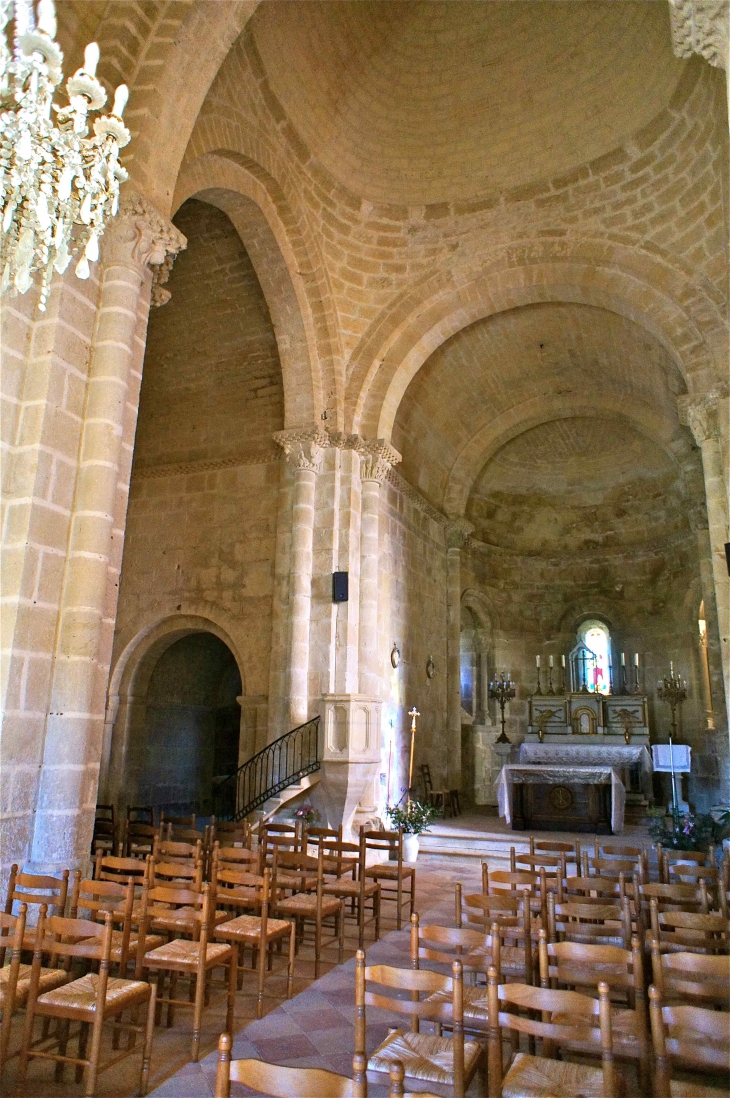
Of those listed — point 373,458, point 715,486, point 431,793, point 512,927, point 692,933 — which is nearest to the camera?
point 692,933

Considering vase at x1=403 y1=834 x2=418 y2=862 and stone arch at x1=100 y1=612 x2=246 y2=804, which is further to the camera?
stone arch at x1=100 y1=612 x2=246 y2=804

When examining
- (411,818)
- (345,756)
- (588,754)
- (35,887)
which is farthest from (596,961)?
(588,754)

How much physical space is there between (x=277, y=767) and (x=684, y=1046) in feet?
30.5

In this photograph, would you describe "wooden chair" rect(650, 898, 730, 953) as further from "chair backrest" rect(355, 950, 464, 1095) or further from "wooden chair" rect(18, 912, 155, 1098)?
"wooden chair" rect(18, 912, 155, 1098)

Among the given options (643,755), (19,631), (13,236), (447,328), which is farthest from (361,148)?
(643,755)

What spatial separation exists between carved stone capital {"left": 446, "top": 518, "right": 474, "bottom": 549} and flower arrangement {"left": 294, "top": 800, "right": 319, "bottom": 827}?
775 cm

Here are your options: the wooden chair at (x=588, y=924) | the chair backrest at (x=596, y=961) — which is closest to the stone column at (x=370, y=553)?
the wooden chair at (x=588, y=924)

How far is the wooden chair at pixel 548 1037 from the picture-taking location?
2688 millimetres

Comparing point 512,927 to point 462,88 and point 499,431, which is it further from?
point 499,431

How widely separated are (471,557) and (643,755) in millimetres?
6214

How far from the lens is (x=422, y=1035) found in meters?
3.56

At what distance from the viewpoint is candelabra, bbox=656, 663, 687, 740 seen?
15823 millimetres

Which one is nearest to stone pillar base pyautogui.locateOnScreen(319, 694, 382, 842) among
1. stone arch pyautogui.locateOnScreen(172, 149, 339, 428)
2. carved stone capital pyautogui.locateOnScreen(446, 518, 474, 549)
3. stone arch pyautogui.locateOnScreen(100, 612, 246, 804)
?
stone arch pyautogui.locateOnScreen(100, 612, 246, 804)

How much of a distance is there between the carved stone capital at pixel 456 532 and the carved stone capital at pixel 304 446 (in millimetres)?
5196
